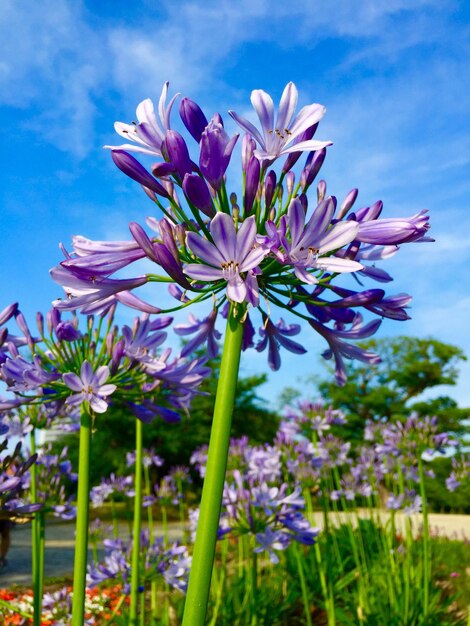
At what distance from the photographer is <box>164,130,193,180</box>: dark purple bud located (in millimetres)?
1700

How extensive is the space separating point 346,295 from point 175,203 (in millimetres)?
640

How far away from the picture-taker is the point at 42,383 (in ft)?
8.85

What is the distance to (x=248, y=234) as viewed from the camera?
158cm

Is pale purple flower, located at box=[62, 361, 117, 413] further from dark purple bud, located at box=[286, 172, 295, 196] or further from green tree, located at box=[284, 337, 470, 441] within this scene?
green tree, located at box=[284, 337, 470, 441]

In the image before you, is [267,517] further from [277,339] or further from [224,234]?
[224,234]

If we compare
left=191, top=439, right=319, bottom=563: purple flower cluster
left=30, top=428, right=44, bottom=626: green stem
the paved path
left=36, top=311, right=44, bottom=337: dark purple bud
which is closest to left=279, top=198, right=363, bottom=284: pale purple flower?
left=36, top=311, right=44, bottom=337: dark purple bud

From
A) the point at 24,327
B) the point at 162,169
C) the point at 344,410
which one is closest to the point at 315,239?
the point at 162,169

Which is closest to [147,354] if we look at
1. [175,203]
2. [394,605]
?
[175,203]

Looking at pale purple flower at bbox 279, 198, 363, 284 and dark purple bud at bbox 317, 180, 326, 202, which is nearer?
pale purple flower at bbox 279, 198, 363, 284

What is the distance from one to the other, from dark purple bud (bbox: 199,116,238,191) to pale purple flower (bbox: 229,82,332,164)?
0.11 m

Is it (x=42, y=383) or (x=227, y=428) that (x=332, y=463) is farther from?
(x=227, y=428)

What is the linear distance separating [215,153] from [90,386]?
144 cm

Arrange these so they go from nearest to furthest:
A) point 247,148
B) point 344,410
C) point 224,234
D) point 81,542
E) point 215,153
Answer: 1. point 224,234
2. point 215,153
3. point 247,148
4. point 81,542
5. point 344,410

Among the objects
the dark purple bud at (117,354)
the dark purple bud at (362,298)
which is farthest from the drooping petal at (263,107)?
the dark purple bud at (117,354)
